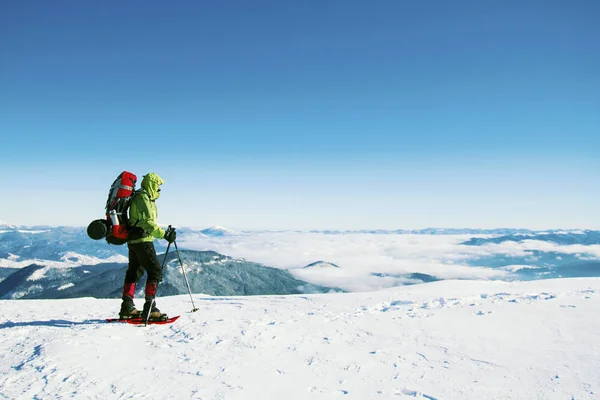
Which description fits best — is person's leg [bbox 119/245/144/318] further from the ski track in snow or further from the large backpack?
the ski track in snow

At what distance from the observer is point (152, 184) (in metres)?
8.42

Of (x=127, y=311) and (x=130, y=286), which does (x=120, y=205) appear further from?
(x=127, y=311)

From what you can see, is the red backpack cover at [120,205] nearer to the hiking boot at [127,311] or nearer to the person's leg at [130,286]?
the person's leg at [130,286]

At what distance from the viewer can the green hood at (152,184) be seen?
8.37 m

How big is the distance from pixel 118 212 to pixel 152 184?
1033 mm

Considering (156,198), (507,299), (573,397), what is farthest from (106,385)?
(507,299)

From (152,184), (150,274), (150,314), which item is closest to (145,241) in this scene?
(150,274)

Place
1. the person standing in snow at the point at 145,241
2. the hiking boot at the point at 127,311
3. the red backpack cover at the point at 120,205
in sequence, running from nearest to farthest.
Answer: the red backpack cover at the point at 120,205 → the person standing in snow at the point at 145,241 → the hiking boot at the point at 127,311

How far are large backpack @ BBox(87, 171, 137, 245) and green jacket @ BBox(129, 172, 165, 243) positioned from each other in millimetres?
189

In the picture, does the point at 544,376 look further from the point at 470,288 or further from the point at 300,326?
the point at 470,288

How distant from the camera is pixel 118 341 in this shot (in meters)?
6.38

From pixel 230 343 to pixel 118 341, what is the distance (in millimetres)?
2154

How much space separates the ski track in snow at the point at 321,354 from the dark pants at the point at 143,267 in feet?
3.82

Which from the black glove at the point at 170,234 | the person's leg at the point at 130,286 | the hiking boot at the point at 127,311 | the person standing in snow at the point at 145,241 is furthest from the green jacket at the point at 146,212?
the hiking boot at the point at 127,311
